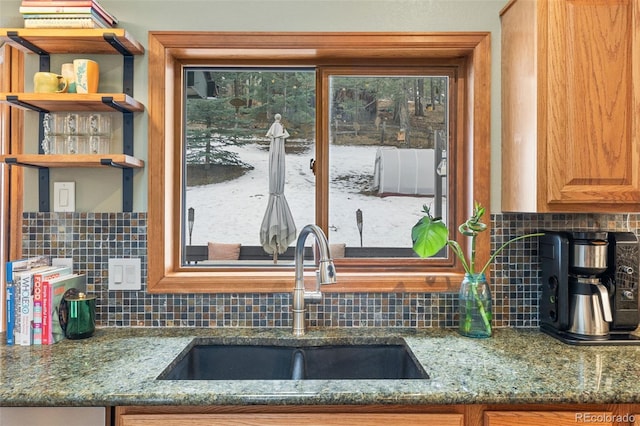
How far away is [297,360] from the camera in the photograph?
1.60 metres

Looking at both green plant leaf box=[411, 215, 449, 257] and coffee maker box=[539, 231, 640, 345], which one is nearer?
coffee maker box=[539, 231, 640, 345]

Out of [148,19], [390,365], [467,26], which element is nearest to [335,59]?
[467,26]

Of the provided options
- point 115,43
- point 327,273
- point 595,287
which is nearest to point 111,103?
point 115,43

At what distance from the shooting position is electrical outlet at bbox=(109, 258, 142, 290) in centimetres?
173

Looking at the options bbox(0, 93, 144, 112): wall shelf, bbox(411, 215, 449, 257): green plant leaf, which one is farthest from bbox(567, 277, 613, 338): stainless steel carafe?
bbox(0, 93, 144, 112): wall shelf

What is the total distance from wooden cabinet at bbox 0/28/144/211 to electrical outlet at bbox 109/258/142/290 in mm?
209

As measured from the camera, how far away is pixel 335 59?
73.5 inches

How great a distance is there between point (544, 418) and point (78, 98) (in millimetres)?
1739

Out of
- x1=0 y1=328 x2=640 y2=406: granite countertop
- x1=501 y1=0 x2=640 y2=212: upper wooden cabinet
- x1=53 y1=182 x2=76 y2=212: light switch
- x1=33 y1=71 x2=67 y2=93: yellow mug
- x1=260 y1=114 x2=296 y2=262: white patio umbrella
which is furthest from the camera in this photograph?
x1=260 y1=114 x2=296 y2=262: white patio umbrella

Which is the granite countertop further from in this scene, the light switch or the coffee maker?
the light switch

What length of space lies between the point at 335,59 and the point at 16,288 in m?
1.45

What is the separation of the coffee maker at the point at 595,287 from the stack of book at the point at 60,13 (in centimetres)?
181

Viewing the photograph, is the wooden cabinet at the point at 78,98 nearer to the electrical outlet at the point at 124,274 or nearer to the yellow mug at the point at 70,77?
the yellow mug at the point at 70,77

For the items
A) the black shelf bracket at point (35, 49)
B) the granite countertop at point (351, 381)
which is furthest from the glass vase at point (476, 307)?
the black shelf bracket at point (35, 49)
